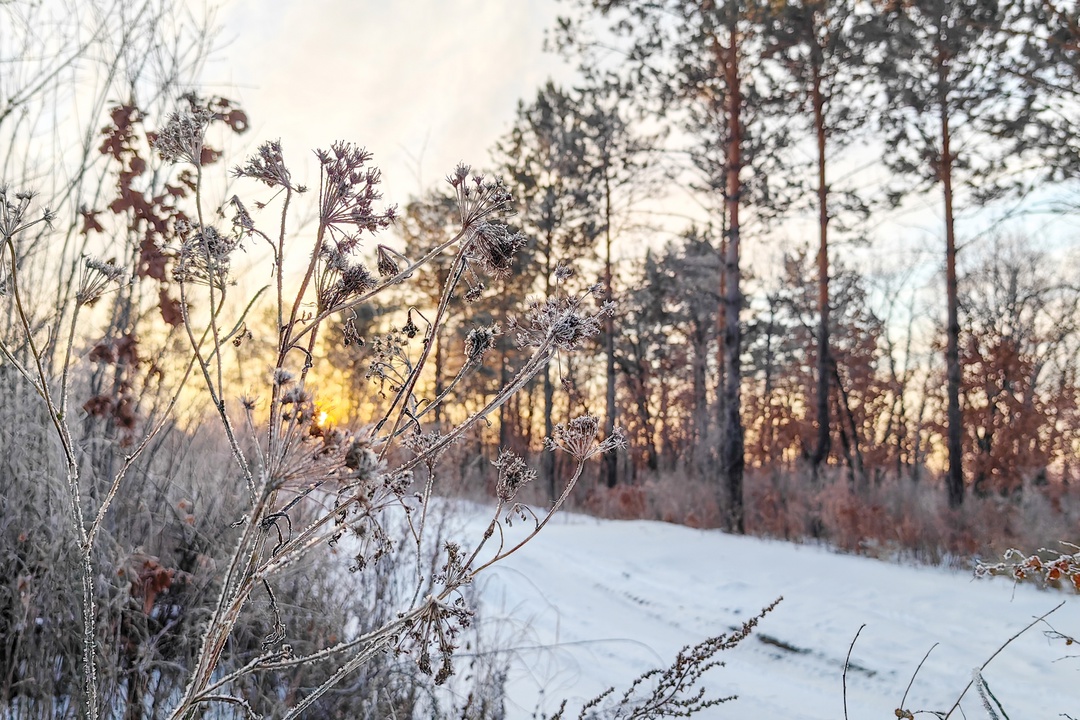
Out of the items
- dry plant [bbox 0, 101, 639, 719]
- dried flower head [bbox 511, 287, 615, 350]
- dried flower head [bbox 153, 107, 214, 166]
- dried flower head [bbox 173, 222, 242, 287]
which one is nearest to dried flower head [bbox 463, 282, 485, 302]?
dry plant [bbox 0, 101, 639, 719]

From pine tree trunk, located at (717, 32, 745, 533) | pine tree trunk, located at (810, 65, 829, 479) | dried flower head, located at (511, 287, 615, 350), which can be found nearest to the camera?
dried flower head, located at (511, 287, 615, 350)

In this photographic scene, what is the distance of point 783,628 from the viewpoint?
5207 mm

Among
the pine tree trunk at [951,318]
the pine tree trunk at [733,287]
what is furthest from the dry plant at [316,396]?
the pine tree trunk at [951,318]

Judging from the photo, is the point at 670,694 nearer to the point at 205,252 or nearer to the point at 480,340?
the point at 480,340

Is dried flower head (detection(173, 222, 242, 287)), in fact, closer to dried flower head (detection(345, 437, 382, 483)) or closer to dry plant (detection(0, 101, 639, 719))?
dry plant (detection(0, 101, 639, 719))

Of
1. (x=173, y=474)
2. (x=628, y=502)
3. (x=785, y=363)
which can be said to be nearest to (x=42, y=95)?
Result: (x=173, y=474)

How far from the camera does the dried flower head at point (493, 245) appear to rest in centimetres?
128

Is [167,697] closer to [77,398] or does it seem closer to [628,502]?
[77,398]

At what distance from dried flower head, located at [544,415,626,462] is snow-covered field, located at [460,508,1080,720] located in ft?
6.10

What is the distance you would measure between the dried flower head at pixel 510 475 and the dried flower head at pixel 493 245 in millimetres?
385

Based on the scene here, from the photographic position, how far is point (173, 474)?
3.29 metres

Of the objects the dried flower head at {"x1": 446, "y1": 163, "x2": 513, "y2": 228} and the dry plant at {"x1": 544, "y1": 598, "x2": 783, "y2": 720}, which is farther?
the dry plant at {"x1": 544, "y1": 598, "x2": 783, "y2": 720}

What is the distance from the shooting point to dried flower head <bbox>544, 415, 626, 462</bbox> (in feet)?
4.89

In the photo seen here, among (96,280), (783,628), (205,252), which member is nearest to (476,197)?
(205,252)
